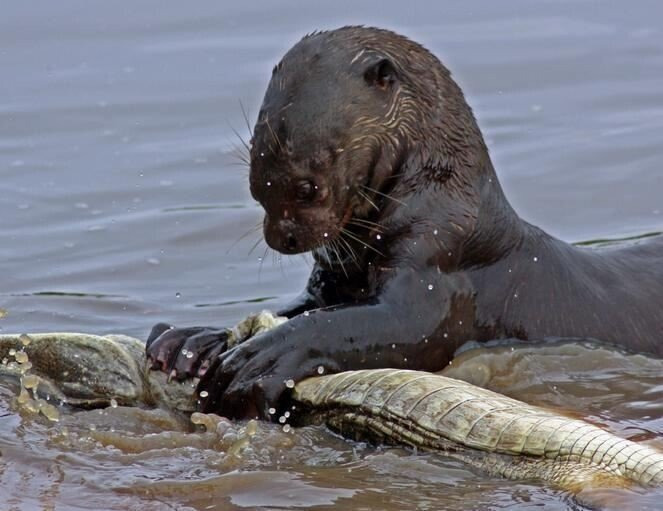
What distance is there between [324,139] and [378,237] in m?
0.47

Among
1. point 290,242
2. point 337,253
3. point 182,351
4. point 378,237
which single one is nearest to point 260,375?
point 182,351

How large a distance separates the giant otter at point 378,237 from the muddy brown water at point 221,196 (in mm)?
204

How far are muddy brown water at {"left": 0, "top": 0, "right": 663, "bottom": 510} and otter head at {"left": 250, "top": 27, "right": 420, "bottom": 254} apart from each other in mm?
842

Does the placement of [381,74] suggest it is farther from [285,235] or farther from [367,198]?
[285,235]

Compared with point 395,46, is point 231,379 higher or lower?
lower

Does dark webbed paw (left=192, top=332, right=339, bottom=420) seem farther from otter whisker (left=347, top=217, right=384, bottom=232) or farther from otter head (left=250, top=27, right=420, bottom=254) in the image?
otter whisker (left=347, top=217, right=384, bottom=232)

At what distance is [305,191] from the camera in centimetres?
702

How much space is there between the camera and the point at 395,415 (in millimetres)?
6398

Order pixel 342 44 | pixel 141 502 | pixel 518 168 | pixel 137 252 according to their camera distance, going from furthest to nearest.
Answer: pixel 518 168 → pixel 137 252 → pixel 342 44 → pixel 141 502

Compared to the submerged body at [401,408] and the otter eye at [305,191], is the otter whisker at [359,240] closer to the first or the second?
the otter eye at [305,191]

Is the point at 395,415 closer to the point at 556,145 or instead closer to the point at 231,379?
the point at 231,379

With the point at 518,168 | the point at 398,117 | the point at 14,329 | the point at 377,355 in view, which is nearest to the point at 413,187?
the point at 398,117

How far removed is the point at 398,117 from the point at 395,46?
336mm

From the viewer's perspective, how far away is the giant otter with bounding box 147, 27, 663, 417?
6859 mm
